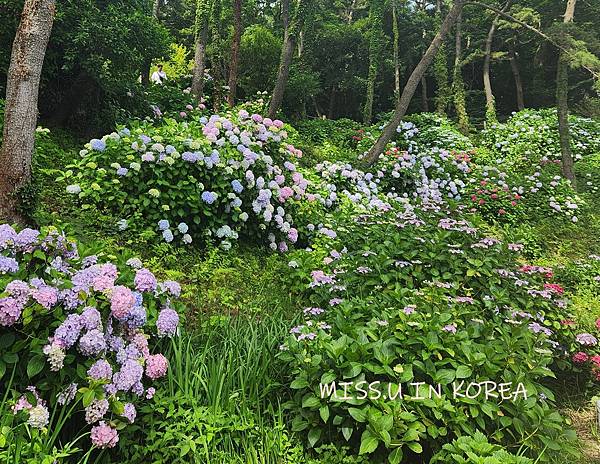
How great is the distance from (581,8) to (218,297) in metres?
22.4

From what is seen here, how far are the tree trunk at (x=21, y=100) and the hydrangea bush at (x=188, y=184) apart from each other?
0.67 metres

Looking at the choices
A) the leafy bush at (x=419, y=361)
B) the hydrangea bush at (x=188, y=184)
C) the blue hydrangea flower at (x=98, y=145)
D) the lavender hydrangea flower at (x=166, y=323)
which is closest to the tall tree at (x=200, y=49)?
the hydrangea bush at (x=188, y=184)

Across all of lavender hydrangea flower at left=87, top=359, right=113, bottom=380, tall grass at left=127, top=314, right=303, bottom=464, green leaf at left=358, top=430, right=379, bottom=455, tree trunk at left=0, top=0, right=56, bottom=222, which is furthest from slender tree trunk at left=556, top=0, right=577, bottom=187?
lavender hydrangea flower at left=87, top=359, right=113, bottom=380

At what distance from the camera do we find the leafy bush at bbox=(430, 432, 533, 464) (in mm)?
1755

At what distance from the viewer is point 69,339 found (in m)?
1.86

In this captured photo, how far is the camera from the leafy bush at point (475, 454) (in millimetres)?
1755

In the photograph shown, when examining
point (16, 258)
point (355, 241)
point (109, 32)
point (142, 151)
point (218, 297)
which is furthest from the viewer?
point (109, 32)

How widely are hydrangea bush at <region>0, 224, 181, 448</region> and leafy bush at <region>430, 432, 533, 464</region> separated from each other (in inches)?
54.6

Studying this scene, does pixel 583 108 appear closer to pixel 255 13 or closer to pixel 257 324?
pixel 255 13

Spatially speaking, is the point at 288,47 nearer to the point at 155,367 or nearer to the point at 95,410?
the point at 155,367

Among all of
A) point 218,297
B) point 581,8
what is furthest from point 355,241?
point 581,8

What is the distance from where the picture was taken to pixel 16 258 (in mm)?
2139

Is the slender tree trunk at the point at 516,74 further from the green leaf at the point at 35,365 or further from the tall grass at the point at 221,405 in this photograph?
the green leaf at the point at 35,365

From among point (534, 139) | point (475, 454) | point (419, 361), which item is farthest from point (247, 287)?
point (534, 139)
